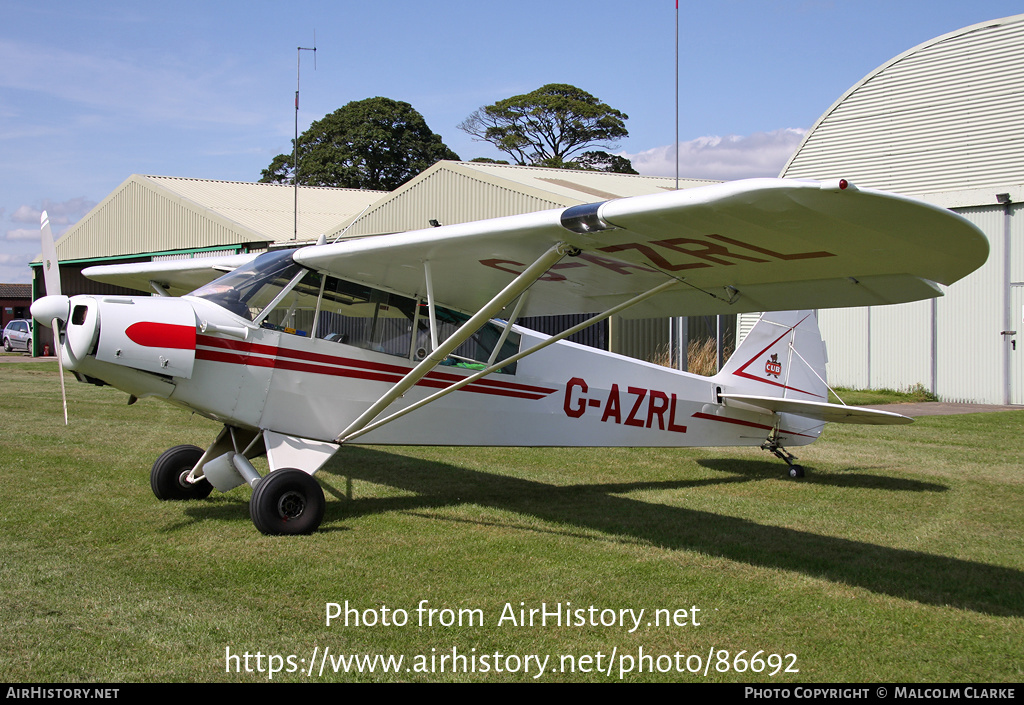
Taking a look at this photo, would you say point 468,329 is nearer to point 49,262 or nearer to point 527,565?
point 527,565

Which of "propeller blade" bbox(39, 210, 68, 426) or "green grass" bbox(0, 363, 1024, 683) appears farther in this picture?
"propeller blade" bbox(39, 210, 68, 426)

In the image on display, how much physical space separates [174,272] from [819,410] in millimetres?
6928

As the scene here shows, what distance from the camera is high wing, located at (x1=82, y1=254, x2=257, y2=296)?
8508mm

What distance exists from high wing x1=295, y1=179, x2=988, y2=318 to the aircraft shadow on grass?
1.78m

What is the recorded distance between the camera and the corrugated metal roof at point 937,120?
17.5 m

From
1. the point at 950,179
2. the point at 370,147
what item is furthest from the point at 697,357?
the point at 370,147

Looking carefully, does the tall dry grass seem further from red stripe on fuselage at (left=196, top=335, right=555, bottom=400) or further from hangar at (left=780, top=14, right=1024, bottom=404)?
red stripe on fuselage at (left=196, top=335, right=555, bottom=400)

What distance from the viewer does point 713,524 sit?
6504 mm

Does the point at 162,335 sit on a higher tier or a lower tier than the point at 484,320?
lower

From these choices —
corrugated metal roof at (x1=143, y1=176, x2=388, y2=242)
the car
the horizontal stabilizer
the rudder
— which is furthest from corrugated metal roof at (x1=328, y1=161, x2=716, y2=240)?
the car

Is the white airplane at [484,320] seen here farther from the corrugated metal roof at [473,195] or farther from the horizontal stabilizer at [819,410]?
the corrugated metal roof at [473,195]

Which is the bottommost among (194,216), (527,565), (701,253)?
(527,565)
